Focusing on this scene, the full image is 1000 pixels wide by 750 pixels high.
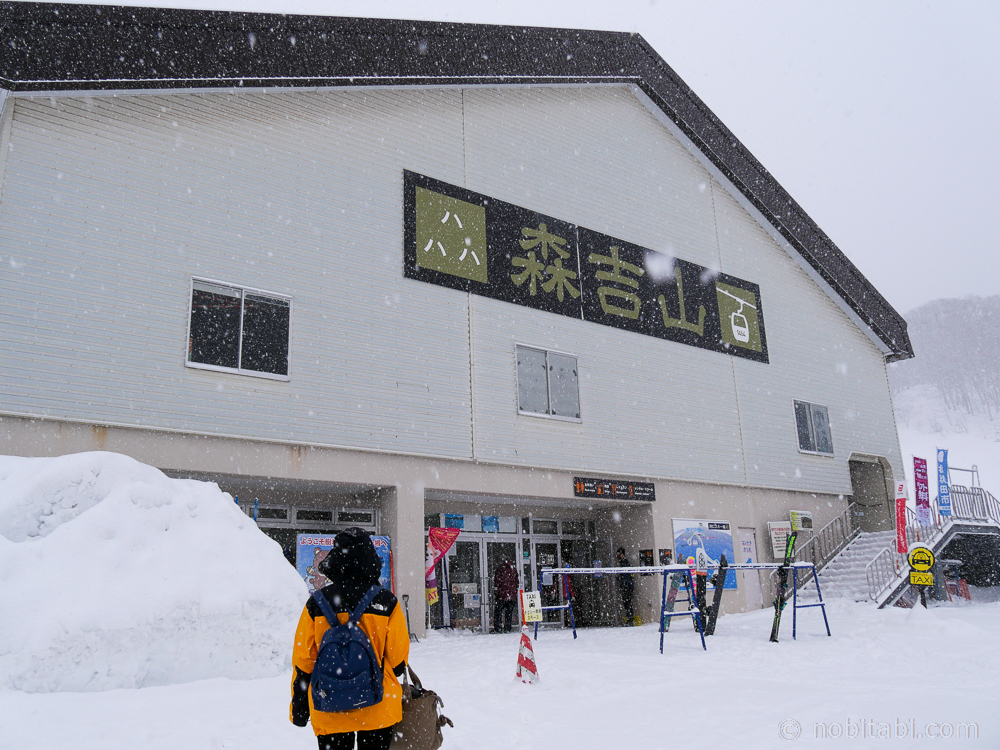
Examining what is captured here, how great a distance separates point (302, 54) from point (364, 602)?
1167cm

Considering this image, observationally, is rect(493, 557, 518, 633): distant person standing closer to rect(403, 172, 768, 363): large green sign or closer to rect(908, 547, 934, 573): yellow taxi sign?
rect(403, 172, 768, 363): large green sign

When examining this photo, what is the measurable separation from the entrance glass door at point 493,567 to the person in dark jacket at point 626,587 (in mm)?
2457

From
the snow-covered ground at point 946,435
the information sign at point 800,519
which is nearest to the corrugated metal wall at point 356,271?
the information sign at point 800,519

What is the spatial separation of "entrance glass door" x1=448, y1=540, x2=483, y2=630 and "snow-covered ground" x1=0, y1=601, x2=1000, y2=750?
4266 millimetres


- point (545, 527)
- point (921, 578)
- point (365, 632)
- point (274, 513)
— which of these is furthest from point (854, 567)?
point (365, 632)

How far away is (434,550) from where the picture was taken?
1515cm

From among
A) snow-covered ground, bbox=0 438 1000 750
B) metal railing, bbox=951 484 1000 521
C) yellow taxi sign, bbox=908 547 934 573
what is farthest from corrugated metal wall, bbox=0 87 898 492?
yellow taxi sign, bbox=908 547 934 573

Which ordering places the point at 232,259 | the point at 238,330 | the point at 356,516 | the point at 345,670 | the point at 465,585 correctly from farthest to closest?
the point at 465,585 → the point at 356,516 → the point at 232,259 → the point at 238,330 → the point at 345,670

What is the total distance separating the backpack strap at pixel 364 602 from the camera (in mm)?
3488

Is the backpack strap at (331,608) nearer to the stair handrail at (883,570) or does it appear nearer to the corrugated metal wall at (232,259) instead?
the corrugated metal wall at (232,259)

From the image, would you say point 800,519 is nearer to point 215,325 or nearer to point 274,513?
point 274,513

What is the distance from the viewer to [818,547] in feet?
67.6

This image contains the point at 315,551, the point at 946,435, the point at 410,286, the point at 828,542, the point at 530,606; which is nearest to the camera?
the point at 530,606

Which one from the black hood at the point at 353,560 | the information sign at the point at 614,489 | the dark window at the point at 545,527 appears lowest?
the black hood at the point at 353,560
